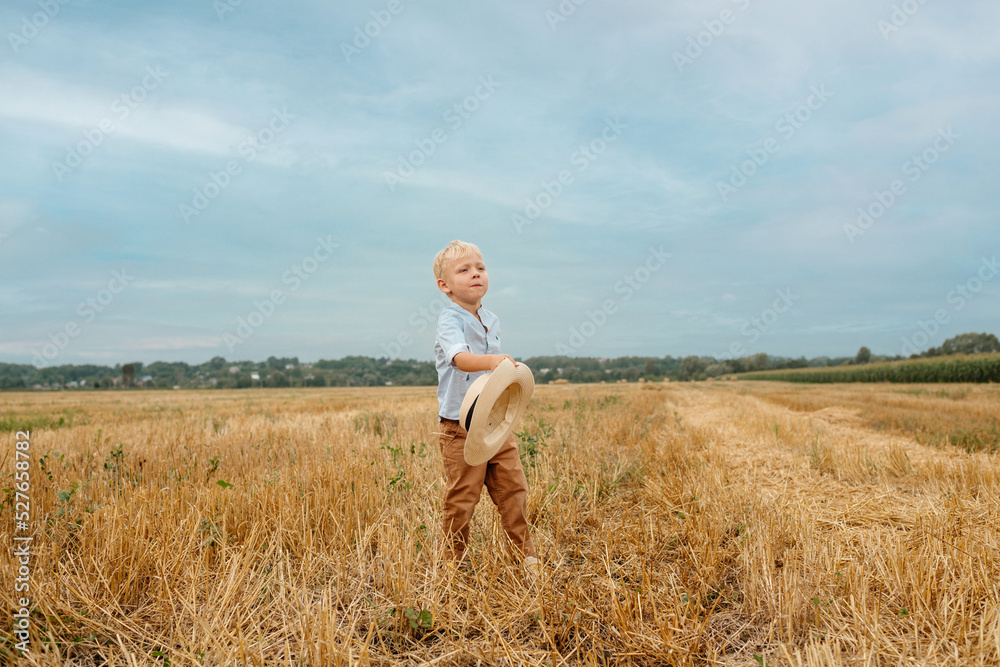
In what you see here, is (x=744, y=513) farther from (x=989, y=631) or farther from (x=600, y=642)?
(x=600, y=642)

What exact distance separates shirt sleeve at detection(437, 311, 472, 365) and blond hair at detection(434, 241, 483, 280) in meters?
0.33

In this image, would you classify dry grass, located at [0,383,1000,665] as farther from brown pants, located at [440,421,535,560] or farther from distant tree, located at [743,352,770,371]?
distant tree, located at [743,352,770,371]

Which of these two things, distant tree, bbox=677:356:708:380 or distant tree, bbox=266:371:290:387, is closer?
distant tree, bbox=266:371:290:387

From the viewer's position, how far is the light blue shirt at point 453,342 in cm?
339

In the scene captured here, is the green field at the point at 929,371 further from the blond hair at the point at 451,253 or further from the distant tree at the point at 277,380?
the distant tree at the point at 277,380

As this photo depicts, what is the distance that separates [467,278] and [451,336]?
410 mm

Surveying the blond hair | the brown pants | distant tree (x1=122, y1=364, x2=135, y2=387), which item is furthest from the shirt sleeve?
distant tree (x1=122, y1=364, x2=135, y2=387)

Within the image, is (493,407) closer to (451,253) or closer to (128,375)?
(451,253)

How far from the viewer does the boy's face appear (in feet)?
11.3

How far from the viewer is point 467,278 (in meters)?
3.46

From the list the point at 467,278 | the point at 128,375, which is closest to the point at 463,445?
the point at 467,278

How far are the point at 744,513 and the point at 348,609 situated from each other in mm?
3052

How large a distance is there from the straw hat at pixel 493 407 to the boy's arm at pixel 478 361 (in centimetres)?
4

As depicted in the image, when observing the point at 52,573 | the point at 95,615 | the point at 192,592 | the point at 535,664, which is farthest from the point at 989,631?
the point at 52,573
